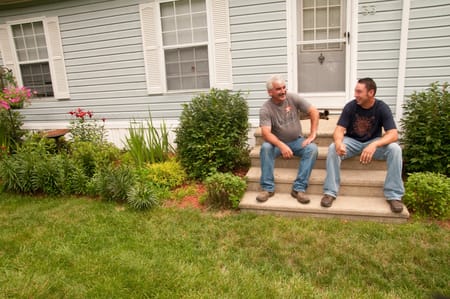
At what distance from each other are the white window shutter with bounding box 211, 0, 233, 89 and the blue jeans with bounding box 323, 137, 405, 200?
2411 mm

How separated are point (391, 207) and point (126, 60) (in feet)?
15.7

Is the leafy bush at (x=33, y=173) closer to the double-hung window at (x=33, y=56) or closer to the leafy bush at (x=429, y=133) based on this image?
the double-hung window at (x=33, y=56)

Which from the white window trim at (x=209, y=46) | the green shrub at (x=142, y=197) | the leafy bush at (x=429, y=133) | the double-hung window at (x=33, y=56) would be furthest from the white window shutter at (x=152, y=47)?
the leafy bush at (x=429, y=133)

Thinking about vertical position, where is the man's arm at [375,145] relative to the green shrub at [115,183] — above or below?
above

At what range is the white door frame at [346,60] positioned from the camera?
4.29 m

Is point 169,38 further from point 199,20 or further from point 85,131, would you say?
point 85,131

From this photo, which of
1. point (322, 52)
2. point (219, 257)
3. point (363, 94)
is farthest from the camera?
point (322, 52)

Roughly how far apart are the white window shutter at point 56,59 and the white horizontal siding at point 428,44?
231 inches

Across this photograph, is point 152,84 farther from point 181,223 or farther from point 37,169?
point 181,223

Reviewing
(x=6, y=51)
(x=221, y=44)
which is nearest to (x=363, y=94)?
(x=221, y=44)

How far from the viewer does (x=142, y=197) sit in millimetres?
3484

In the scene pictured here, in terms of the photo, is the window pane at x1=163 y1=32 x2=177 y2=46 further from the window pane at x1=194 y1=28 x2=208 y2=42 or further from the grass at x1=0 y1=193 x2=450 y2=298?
the grass at x1=0 y1=193 x2=450 y2=298

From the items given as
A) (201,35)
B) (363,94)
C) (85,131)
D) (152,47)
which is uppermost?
(201,35)

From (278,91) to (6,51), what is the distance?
5.96 metres
